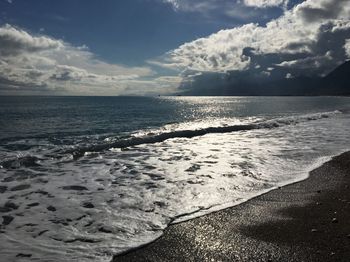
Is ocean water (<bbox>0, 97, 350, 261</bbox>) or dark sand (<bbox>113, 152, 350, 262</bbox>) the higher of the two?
dark sand (<bbox>113, 152, 350, 262</bbox>)

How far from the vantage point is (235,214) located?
380 inches

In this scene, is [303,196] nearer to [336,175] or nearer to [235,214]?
[235,214]

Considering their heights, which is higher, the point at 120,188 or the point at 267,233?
the point at 267,233

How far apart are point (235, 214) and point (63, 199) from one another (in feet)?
18.9

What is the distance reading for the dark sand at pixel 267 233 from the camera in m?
7.02

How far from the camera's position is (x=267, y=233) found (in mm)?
8125

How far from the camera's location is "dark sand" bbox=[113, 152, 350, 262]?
7016mm

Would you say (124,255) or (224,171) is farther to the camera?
(224,171)

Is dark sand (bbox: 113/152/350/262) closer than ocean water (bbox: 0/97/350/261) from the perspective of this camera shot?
Yes

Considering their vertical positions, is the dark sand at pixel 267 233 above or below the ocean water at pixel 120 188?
above

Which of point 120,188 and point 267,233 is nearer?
point 267,233

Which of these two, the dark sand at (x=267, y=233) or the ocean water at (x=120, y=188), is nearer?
the dark sand at (x=267, y=233)

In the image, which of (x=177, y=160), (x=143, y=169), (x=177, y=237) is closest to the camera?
(x=177, y=237)

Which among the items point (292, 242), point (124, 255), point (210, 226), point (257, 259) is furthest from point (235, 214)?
point (124, 255)
